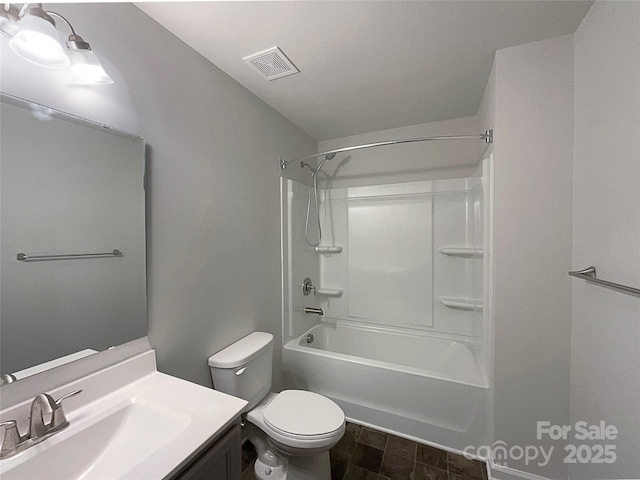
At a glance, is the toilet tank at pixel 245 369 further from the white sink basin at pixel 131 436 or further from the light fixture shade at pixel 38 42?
the light fixture shade at pixel 38 42

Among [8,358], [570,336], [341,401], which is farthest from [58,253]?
[570,336]

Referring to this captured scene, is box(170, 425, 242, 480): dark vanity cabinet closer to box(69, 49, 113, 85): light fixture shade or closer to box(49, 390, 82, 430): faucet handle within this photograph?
box(49, 390, 82, 430): faucet handle

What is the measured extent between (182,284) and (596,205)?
196cm

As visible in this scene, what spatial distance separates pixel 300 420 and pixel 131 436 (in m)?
0.76

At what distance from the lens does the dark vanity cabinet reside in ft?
2.32

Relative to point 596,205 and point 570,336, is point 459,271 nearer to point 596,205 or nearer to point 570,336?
point 570,336

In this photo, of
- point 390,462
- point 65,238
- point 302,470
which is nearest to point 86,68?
point 65,238

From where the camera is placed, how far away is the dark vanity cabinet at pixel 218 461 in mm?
708

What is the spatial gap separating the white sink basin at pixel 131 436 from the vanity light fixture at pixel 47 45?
3.85 ft

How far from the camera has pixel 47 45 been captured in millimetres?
792

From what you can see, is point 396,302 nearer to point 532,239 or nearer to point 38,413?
point 532,239

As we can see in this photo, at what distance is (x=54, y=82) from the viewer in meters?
0.85

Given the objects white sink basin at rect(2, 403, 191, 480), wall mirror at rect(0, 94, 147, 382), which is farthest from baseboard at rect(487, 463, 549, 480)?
wall mirror at rect(0, 94, 147, 382)

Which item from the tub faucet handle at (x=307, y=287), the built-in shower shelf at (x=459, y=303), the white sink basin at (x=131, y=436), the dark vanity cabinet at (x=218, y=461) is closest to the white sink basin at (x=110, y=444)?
the white sink basin at (x=131, y=436)
